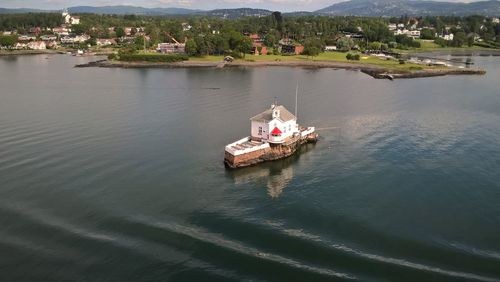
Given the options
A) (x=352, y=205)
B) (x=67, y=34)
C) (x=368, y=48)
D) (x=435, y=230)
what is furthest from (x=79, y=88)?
(x=67, y=34)

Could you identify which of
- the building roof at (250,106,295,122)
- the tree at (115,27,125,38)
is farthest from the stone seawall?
the tree at (115,27,125,38)

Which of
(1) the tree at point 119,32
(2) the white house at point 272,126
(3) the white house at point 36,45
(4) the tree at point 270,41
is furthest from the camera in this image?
(1) the tree at point 119,32

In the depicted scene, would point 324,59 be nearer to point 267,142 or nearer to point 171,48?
point 171,48

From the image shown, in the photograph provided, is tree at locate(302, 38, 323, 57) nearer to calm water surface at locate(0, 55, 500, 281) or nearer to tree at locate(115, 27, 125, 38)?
calm water surface at locate(0, 55, 500, 281)

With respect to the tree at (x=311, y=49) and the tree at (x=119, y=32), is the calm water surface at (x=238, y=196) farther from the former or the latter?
the tree at (x=119, y=32)

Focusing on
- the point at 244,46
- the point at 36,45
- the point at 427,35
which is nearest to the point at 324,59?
the point at 244,46

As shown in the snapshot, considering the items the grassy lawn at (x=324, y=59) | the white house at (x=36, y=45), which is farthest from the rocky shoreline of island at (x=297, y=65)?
the white house at (x=36, y=45)
